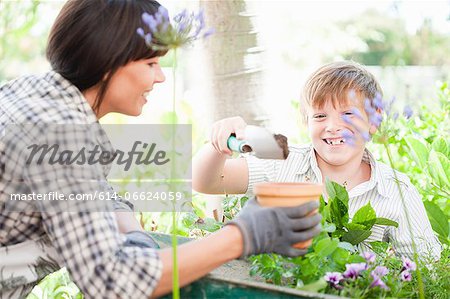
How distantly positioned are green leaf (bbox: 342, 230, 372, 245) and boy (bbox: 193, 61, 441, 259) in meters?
0.25

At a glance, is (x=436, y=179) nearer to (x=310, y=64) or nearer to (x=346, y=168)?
(x=346, y=168)

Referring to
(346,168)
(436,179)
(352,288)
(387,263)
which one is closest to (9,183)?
(352,288)

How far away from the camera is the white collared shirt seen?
2.16 meters

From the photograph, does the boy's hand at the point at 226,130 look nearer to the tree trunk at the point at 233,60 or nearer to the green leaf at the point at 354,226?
the green leaf at the point at 354,226

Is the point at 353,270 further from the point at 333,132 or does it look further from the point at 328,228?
the point at 333,132

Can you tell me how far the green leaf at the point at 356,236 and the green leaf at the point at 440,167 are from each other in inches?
26.2

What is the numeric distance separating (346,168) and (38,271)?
1103 millimetres

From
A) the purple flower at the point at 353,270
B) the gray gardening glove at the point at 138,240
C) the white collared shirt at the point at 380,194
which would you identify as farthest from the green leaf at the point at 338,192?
the gray gardening glove at the point at 138,240

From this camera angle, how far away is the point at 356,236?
1.88 m

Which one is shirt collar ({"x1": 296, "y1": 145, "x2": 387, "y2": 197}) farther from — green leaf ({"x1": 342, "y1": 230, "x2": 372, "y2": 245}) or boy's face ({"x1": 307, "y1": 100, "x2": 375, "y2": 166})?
green leaf ({"x1": 342, "y1": 230, "x2": 372, "y2": 245})

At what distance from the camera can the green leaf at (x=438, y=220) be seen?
2387 millimetres

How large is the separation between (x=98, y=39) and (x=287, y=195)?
58cm

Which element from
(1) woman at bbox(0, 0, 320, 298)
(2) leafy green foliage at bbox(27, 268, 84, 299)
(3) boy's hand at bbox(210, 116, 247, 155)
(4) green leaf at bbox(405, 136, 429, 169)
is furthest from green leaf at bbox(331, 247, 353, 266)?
(2) leafy green foliage at bbox(27, 268, 84, 299)

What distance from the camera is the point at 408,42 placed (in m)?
11.7
